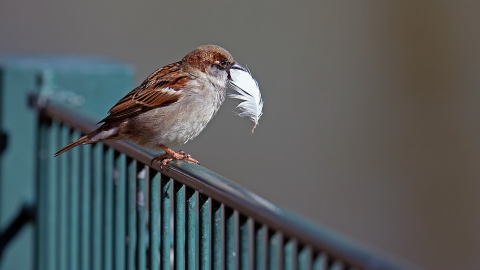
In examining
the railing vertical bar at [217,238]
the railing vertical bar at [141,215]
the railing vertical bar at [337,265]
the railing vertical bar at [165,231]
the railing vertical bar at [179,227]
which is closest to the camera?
the railing vertical bar at [337,265]

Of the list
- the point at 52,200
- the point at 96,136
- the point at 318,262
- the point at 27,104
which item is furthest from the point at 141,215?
the point at 27,104

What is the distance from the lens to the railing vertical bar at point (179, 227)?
2152mm

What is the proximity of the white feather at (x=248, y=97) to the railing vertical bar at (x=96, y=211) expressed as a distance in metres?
0.64

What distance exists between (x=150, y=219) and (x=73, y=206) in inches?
36.5

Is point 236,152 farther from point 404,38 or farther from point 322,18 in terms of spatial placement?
point 404,38

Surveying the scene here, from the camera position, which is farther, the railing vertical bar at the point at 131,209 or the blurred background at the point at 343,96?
the blurred background at the point at 343,96

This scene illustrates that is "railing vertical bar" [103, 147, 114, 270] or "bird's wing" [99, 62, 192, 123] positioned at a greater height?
"bird's wing" [99, 62, 192, 123]

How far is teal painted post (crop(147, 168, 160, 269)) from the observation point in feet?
7.71

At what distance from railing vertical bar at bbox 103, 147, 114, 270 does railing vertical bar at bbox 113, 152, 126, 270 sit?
0.05 meters

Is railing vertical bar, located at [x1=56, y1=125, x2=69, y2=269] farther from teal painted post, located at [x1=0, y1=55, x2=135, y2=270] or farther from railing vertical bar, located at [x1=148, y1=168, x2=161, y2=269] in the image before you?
railing vertical bar, located at [x1=148, y1=168, x2=161, y2=269]

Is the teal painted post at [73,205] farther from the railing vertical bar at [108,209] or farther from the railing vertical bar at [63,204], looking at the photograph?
the railing vertical bar at [108,209]

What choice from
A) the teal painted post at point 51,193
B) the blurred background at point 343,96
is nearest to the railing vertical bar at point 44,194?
the teal painted post at point 51,193

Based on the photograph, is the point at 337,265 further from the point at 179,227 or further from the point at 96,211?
the point at 96,211

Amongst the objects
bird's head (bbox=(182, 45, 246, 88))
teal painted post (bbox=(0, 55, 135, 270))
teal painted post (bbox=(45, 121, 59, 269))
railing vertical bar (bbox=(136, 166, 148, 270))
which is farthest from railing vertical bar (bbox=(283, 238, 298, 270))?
teal painted post (bbox=(0, 55, 135, 270))
